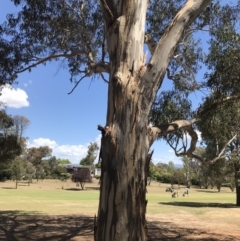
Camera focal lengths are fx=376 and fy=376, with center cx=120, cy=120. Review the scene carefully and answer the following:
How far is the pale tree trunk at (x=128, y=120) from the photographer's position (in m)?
4.18

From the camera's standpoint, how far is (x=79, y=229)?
1325cm

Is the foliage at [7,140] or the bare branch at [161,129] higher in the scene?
the foliage at [7,140]

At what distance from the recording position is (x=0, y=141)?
1798cm

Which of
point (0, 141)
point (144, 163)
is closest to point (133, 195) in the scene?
point (144, 163)

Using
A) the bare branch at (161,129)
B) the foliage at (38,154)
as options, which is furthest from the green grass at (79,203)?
the foliage at (38,154)

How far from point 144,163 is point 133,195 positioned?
Result: 0.42m

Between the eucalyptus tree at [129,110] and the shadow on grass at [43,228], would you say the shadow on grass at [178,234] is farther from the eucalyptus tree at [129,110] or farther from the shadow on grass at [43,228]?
the eucalyptus tree at [129,110]

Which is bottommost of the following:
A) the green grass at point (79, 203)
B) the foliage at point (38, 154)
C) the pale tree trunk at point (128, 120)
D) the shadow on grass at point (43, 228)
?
the shadow on grass at point (43, 228)

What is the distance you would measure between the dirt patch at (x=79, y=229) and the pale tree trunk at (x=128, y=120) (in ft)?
23.8

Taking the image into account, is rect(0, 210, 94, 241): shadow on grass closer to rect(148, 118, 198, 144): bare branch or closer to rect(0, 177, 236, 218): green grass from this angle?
rect(0, 177, 236, 218): green grass

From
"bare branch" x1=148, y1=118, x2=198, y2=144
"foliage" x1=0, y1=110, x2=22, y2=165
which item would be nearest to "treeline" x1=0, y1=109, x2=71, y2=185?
"foliage" x1=0, y1=110, x2=22, y2=165

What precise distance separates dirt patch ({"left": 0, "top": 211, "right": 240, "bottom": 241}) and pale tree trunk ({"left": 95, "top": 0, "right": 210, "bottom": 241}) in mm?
7240

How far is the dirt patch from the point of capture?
37.8 ft

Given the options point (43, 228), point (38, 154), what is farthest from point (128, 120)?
point (38, 154)
